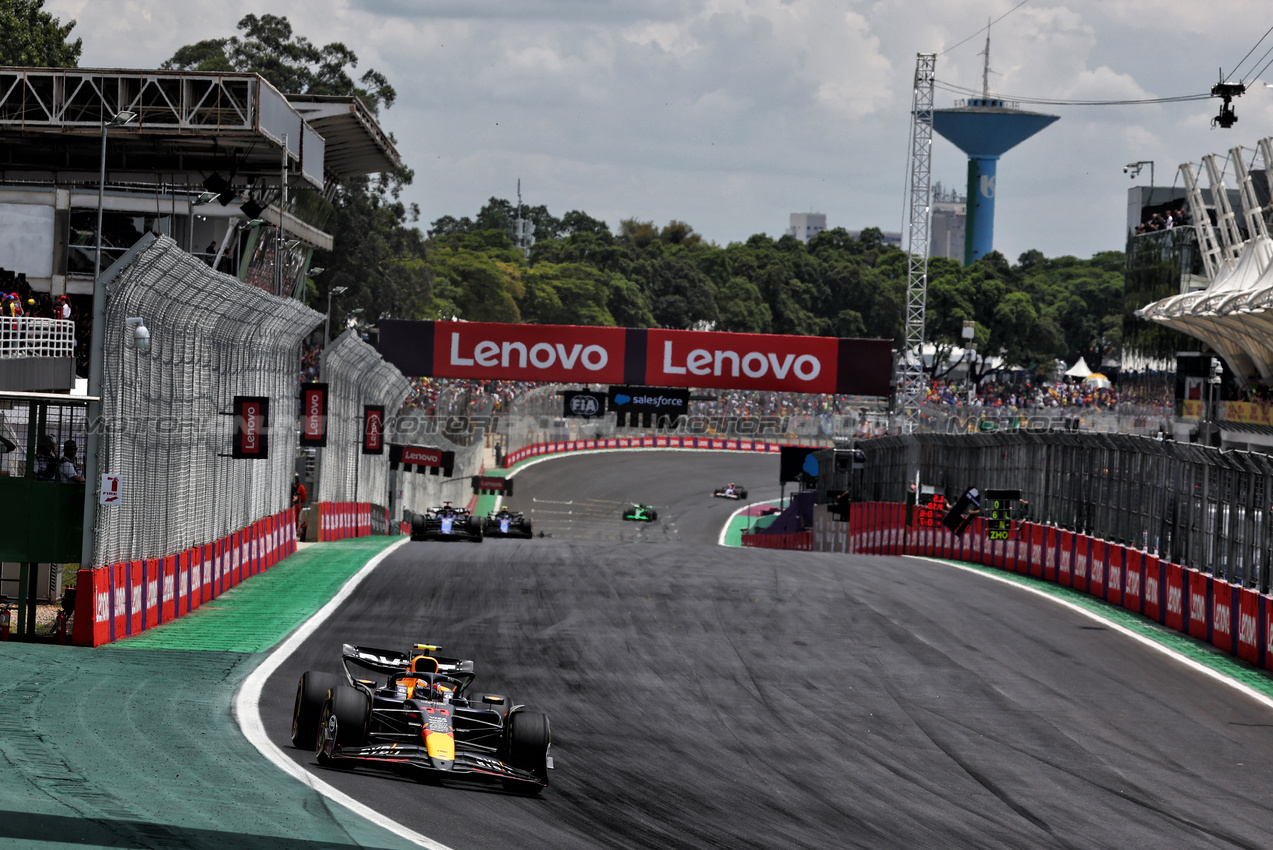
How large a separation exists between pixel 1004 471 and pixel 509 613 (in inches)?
622

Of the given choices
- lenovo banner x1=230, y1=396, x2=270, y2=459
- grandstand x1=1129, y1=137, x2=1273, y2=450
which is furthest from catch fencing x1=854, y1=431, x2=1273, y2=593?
lenovo banner x1=230, y1=396, x2=270, y2=459

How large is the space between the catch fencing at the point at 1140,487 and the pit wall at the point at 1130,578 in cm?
34

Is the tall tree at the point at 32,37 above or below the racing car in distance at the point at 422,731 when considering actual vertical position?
above

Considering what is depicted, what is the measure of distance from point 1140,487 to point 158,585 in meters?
14.9

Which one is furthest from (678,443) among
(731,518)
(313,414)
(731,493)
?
(313,414)

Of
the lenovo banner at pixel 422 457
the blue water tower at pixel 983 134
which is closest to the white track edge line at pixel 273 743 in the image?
the lenovo banner at pixel 422 457

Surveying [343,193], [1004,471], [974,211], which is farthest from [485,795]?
[974,211]

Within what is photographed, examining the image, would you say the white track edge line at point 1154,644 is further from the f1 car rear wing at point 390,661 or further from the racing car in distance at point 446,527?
the racing car in distance at point 446,527

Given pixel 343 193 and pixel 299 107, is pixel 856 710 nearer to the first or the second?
pixel 299 107

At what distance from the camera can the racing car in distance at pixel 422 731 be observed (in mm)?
9766

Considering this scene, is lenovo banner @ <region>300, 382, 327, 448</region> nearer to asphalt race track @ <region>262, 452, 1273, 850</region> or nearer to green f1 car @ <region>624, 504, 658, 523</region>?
asphalt race track @ <region>262, 452, 1273, 850</region>

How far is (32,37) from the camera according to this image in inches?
2234

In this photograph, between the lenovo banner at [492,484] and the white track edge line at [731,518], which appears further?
the white track edge line at [731,518]

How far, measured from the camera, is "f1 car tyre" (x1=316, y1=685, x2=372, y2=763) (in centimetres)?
991
